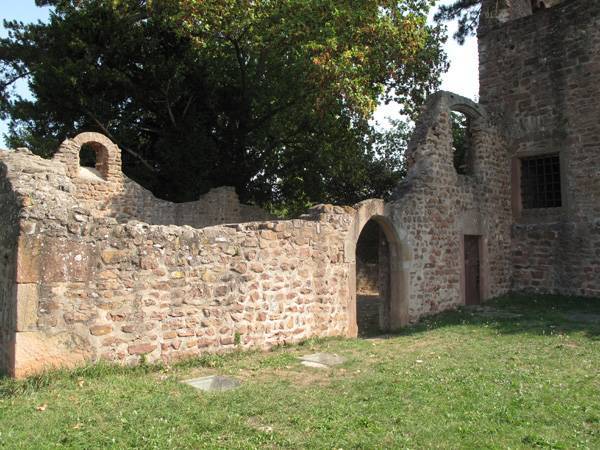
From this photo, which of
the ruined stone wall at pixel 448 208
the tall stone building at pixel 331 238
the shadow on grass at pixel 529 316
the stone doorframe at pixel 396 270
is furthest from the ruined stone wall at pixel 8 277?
the ruined stone wall at pixel 448 208

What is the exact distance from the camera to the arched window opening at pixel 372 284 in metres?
11.7

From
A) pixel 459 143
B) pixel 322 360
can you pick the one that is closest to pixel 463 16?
pixel 459 143

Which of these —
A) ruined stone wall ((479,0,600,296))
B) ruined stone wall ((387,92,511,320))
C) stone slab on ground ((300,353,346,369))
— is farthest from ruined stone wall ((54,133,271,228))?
ruined stone wall ((479,0,600,296))

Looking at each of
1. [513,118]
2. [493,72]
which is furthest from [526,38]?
[513,118]

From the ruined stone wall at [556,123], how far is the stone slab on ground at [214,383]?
10701 mm

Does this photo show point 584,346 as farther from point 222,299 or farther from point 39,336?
point 39,336

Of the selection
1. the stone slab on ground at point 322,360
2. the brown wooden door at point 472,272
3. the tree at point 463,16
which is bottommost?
the stone slab on ground at point 322,360

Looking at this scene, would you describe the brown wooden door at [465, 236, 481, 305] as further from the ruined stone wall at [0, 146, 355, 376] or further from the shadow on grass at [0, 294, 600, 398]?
the ruined stone wall at [0, 146, 355, 376]

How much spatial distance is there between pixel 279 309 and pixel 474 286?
23.6 feet

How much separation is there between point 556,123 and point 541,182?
1.68m

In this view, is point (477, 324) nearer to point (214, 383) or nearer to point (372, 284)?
point (214, 383)

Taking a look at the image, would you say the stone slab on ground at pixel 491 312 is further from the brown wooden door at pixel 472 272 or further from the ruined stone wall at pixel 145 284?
the ruined stone wall at pixel 145 284

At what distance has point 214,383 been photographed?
618 centimetres

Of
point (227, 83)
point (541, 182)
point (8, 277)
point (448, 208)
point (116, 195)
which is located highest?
point (227, 83)
